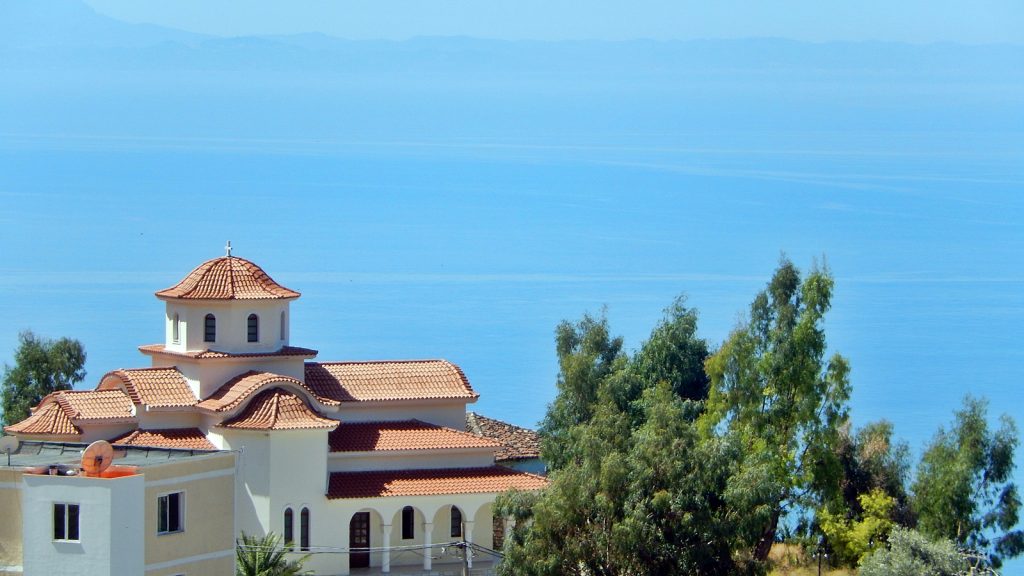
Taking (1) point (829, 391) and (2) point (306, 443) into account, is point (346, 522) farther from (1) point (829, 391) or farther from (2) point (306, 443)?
(1) point (829, 391)

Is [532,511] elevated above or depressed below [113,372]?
below

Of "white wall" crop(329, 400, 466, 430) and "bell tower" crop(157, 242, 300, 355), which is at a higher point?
"bell tower" crop(157, 242, 300, 355)

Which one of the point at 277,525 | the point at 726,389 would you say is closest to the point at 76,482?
the point at 277,525

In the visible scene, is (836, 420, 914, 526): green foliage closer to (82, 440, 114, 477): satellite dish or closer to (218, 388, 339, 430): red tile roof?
(218, 388, 339, 430): red tile roof

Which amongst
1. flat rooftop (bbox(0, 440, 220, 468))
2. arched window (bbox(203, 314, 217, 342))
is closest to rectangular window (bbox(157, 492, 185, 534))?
flat rooftop (bbox(0, 440, 220, 468))

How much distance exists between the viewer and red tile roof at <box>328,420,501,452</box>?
1777 inches

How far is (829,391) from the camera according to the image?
4738cm

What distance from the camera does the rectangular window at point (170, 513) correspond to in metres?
38.1

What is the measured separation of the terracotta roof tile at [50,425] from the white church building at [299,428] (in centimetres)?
4

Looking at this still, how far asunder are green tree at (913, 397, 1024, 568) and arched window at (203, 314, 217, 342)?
17.1 metres

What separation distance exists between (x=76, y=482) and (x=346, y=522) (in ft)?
30.7

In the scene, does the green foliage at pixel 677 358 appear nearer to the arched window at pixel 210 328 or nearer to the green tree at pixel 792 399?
the green tree at pixel 792 399

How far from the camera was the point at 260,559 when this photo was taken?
39438 millimetres

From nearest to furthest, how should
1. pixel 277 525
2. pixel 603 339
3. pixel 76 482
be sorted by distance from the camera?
pixel 76 482 < pixel 277 525 < pixel 603 339
